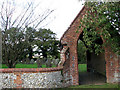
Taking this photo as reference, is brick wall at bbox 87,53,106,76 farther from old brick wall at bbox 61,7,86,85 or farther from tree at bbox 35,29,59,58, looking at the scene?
tree at bbox 35,29,59,58

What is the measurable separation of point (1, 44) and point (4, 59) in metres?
1.16

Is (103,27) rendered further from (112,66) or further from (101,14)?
(112,66)

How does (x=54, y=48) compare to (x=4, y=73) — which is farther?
(x=54, y=48)

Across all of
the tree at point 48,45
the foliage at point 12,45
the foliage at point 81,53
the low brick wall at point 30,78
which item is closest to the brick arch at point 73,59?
the low brick wall at point 30,78

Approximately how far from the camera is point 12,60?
8711 mm

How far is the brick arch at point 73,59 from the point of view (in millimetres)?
8672

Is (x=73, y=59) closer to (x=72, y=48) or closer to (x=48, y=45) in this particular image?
(x=72, y=48)

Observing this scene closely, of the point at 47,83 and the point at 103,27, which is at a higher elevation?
the point at 103,27

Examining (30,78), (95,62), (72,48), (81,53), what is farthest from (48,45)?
(30,78)

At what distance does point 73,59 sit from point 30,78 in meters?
2.95

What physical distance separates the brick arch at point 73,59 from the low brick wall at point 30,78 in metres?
1.10

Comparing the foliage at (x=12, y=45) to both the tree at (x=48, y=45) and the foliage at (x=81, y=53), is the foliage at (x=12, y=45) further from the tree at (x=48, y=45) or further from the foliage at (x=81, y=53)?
the foliage at (x=81, y=53)

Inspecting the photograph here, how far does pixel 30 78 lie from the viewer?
7.82m

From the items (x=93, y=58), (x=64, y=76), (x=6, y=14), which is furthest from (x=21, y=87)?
(x=93, y=58)
